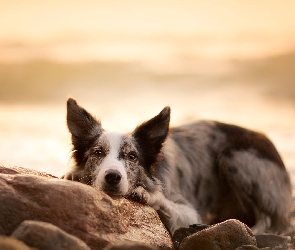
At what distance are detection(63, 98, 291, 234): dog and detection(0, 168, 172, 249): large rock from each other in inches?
57.8

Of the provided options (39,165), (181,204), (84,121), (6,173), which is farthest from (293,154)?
(6,173)

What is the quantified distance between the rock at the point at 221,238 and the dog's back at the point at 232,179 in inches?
122

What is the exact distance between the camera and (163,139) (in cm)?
950

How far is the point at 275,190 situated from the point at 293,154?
662 cm

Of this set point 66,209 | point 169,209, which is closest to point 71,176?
point 169,209

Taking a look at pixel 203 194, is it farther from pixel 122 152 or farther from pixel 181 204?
pixel 122 152

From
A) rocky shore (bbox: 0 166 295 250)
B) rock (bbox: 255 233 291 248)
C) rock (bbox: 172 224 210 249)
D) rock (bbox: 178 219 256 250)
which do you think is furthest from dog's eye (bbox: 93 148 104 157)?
rock (bbox: 255 233 291 248)

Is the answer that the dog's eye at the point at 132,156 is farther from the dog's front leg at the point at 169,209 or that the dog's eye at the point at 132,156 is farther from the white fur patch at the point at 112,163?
the dog's front leg at the point at 169,209

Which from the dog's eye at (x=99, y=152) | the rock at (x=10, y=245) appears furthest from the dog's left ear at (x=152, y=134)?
the rock at (x=10, y=245)

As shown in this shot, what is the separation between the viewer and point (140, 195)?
8648 mm

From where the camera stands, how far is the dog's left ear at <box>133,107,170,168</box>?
9352mm

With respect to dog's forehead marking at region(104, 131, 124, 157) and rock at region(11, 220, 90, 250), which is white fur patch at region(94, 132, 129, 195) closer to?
dog's forehead marking at region(104, 131, 124, 157)

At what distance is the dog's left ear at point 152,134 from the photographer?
30.7ft

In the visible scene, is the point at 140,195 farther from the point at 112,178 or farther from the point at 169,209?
the point at 169,209
